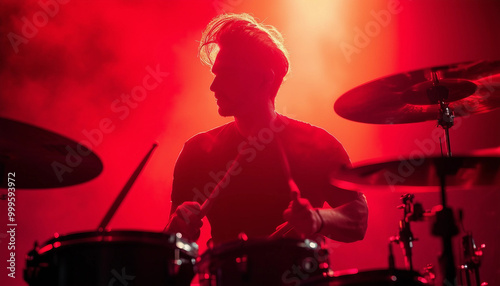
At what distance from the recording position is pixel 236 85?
10.4 ft

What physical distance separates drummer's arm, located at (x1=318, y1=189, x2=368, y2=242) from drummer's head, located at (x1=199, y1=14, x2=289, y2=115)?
2.46 feet

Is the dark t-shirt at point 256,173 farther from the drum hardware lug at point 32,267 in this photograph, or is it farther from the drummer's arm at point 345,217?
the drum hardware lug at point 32,267

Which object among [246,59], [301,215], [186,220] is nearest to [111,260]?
[186,220]

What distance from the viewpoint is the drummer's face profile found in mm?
3123

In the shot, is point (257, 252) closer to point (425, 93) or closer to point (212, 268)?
point (212, 268)

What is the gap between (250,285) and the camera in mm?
1885

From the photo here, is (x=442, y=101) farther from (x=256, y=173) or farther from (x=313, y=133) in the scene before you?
(x=256, y=173)

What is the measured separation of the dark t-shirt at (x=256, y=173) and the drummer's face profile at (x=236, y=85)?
15 centimetres

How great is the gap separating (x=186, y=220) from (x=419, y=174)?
0.94 m

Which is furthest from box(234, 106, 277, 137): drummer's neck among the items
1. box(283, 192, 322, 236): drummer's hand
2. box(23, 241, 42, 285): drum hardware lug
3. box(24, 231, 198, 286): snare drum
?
box(23, 241, 42, 285): drum hardware lug

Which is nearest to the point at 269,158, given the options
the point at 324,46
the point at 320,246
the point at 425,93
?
the point at 425,93

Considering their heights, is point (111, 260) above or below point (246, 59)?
below

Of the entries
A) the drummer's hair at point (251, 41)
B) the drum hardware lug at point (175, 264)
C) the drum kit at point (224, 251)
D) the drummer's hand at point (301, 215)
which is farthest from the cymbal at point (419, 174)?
the drummer's hair at point (251, 41)

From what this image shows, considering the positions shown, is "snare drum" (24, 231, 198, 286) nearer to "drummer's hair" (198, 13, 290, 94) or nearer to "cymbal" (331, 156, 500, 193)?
"cymbal" (331, 156, 500, 193)
